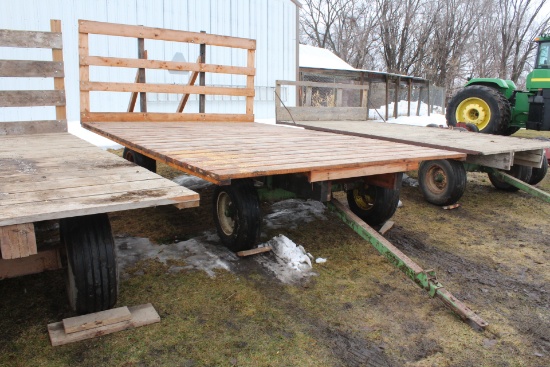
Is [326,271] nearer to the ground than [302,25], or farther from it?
nearer to the ground

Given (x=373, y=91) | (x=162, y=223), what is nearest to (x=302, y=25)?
(x=373, y=91)

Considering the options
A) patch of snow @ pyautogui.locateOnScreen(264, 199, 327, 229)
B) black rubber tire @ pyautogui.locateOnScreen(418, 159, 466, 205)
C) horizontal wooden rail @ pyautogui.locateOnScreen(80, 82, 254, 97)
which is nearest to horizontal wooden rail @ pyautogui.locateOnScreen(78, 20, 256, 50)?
horizontal wooden rail @ pyautogui.locateOnScreen(80, 82, 254, 97)

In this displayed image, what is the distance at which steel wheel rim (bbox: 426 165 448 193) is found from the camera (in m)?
5.84

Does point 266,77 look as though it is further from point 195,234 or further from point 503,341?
point 503,341

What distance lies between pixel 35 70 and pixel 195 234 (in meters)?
3.13

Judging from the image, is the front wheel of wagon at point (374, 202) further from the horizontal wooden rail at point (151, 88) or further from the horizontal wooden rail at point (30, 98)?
the horizontal wooden rail at point (30, 98)

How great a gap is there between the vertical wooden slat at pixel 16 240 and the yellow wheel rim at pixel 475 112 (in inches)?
409

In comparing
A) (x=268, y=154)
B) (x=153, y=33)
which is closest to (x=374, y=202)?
(x=268, y=154)

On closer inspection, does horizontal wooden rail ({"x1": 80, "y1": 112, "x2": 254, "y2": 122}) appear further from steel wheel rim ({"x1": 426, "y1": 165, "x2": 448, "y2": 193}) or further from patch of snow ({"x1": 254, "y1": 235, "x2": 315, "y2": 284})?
patch of snow ({"x1": 254, "y1": 235, "x2": 315, "y2": 284})

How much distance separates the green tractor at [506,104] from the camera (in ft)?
33.5

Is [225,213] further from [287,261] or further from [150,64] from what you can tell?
[150,64]

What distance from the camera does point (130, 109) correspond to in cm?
736

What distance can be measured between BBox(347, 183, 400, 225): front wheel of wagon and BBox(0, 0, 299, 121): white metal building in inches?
321

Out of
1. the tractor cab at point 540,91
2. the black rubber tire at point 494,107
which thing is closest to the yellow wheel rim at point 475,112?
the black rubber tire at point 494,107
